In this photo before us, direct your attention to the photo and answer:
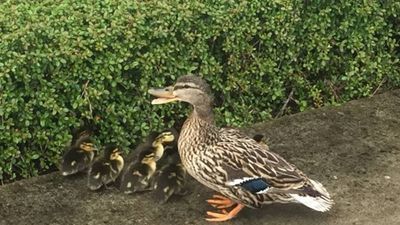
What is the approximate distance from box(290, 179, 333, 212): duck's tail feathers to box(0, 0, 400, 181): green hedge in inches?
57.1

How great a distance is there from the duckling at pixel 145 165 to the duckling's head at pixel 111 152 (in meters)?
0.11

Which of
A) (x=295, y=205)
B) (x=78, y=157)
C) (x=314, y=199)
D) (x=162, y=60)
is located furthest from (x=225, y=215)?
(x=162, y=60)

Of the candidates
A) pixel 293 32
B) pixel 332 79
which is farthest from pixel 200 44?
pixel 332 79

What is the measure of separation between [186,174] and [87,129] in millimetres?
770

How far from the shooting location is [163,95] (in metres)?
5.59

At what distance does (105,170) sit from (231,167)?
89 cm

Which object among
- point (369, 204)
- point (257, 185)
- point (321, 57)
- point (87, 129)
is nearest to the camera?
point (257, 185)

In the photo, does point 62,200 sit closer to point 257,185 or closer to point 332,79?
point 257,185

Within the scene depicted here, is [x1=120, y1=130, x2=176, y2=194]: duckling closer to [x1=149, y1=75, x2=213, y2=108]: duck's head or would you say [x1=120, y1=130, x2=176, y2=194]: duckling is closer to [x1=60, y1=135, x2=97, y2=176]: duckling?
[x1=60, y1=135, x2=97, y2=176]: duckling

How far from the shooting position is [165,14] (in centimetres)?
605

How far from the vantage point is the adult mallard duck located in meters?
5.14

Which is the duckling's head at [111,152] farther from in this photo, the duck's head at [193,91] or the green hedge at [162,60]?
the duck's head at [193,91]

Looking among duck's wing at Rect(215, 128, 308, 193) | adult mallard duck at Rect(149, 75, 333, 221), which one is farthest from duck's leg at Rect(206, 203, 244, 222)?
duck's wing at Rect(215, 128, 308, 193)

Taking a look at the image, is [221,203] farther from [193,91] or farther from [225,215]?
[193,91]
